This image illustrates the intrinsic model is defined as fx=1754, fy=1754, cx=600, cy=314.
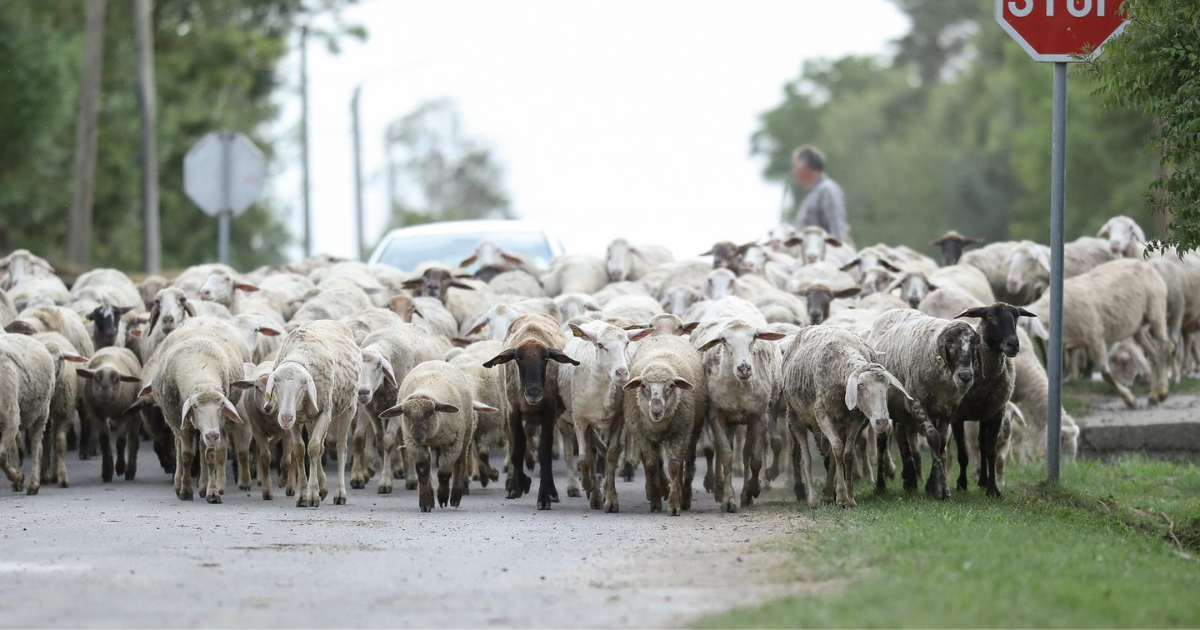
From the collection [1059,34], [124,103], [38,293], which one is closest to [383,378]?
[1059,34]

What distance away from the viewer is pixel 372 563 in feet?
33.0

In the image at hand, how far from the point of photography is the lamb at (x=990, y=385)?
13.7 metres

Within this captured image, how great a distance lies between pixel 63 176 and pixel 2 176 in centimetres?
304

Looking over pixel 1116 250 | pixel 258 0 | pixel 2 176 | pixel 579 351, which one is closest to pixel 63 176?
pixel 2 176

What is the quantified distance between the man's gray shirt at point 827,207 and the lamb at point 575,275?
11.7 ft

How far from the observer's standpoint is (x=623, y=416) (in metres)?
14.3

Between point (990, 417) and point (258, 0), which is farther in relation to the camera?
point (258, 0)

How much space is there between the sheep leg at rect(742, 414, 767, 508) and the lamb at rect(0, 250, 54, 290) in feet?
39.5

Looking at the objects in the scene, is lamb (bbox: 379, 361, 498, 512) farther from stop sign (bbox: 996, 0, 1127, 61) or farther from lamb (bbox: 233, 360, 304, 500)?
stop sign (bbox: 996, 0, 1127, 61)

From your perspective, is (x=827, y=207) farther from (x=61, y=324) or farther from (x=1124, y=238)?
(x=61, y=324)

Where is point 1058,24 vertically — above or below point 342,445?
above

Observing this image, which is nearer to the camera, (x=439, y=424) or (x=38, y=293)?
(x=439, y=424)

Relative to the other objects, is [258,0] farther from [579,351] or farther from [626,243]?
[579,351]

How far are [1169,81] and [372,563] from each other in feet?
21.1
